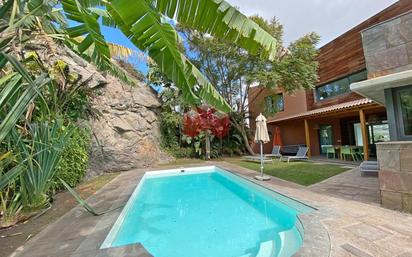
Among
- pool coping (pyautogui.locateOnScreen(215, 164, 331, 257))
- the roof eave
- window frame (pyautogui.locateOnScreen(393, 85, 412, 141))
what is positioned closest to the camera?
pool coping (pyautogui.locateOnScreen(215, 164, 331, 257))

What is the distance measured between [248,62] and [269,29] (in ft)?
8.52

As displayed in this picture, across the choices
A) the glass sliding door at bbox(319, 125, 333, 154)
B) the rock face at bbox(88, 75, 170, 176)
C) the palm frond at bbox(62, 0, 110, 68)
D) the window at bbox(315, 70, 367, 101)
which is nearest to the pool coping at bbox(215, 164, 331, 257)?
the palm frond at bbox(62, 0, 110, 68)

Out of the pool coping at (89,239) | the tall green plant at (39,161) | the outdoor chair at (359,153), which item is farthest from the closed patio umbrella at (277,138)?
the tall green plant at (39,161)

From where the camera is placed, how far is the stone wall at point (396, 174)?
4.90m

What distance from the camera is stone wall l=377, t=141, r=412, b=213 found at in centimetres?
490

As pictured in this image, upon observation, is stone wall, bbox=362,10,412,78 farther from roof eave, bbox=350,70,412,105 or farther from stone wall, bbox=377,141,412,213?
stone wall, bbox=377,141,412,213

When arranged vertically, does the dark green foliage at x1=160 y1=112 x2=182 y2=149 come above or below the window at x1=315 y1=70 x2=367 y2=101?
below

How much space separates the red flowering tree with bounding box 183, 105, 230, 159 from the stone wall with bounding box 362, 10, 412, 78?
1307cm

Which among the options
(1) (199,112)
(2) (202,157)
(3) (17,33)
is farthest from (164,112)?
(3) (17,33)

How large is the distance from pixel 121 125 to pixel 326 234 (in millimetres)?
14077

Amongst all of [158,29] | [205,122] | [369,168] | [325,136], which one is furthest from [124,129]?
[325,136]

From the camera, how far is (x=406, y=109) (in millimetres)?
5281

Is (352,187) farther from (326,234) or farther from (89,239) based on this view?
(89,239)

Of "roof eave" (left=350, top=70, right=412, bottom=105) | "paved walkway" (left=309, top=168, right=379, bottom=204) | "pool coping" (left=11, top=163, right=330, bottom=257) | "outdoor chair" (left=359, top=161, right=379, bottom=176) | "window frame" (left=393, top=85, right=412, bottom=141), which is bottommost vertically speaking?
"pool coping" (left=11, top=163, right=330, bottom=257)
